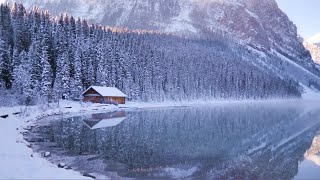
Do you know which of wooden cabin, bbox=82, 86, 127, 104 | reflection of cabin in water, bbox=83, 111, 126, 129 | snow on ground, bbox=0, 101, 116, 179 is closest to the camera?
snow on ground, bbox=0, 101, 116, 179

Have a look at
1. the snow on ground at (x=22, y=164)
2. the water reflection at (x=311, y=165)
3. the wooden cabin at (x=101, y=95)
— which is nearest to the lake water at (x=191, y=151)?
the water reflection at (x=311, y=165)

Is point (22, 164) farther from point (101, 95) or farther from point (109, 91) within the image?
point (109, 91)

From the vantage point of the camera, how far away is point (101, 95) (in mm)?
87312

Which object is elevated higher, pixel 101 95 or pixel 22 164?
pixel 101 95

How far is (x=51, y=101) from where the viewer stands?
2894 inches

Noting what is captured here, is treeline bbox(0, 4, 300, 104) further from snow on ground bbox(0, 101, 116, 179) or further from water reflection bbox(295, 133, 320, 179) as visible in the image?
water reflection bbox(295, 133, 320, 179)

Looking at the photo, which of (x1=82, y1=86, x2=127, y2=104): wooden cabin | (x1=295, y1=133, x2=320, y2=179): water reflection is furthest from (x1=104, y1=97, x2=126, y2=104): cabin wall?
A: (x1=295, y1=133, x2=320, y2=179): water reflection

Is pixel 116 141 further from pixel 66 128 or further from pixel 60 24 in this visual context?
pixel 60 24

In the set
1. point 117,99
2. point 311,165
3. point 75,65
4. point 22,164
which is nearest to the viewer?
point 22,164

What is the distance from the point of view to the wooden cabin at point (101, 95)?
8784 centimetres

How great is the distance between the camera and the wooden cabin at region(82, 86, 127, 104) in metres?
87.8

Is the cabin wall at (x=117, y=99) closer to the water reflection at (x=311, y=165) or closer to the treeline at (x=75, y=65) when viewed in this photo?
the treeline at (x=75, y=65)

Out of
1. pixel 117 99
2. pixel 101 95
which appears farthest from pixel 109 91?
pixel 101 95

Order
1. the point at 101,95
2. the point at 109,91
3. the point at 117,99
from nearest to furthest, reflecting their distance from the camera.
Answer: the point at 101,95 → the point at 109,91 → the point at 117,99
